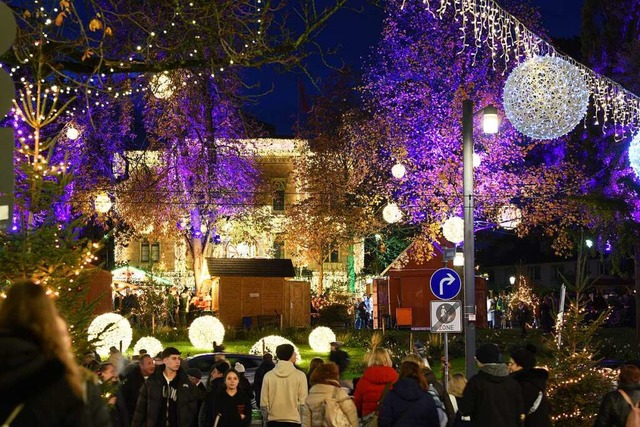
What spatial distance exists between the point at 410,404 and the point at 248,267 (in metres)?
29.6

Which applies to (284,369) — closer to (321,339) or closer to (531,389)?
(531,389)

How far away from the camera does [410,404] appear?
9773 mm

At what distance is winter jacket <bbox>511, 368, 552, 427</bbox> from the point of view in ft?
34.2

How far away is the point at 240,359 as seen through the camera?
2258 centimetres

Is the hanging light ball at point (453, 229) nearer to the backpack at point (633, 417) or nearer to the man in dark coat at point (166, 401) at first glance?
the man in dark coat at point (166, 401)

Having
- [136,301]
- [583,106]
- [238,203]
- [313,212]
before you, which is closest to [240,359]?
[583,106]

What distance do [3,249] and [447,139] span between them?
32.9 m

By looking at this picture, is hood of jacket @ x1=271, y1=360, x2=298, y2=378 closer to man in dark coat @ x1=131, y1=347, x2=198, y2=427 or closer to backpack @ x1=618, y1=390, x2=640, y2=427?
man in dark coat @ x1=131, y1=347, x2=198, y2=427

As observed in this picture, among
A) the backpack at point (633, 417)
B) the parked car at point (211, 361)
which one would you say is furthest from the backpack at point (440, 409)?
the parked car at point (211, 361)

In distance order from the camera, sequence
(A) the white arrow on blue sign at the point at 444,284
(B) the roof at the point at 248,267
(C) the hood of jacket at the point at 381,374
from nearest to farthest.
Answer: (C) the hood of jacket at the point at 381,374 < (A) the white arrow on blue sign at the point at 444,284 < (B) the roof at the point at 248,267

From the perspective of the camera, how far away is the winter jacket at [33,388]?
14.0ft

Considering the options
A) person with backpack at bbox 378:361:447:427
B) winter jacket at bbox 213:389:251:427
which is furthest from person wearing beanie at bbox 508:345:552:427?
winter jacket at bbox 213:389:251:427

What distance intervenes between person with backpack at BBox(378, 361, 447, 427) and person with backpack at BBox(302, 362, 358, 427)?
→ 336 millimetres

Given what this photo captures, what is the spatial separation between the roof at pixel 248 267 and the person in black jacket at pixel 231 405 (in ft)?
86.6
